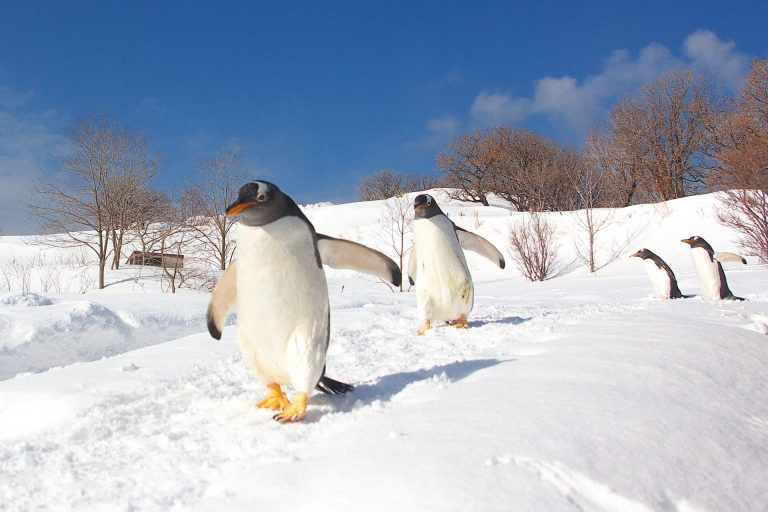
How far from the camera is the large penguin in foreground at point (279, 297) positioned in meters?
2.45

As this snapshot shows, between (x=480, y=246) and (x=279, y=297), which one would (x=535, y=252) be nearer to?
(x=480, y=246)

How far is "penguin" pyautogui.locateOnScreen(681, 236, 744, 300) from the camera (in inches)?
304

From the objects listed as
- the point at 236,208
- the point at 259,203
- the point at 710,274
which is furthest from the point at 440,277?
the point at 710,274

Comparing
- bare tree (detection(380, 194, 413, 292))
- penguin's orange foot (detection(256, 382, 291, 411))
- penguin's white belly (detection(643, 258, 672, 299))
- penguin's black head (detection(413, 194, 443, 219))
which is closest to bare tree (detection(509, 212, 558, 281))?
bare tree (detection(380, 194, 413, 292))

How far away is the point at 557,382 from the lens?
94.2 inches

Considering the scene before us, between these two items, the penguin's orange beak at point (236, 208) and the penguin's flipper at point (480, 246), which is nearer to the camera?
the penguin's orange beak at point (236, 208)

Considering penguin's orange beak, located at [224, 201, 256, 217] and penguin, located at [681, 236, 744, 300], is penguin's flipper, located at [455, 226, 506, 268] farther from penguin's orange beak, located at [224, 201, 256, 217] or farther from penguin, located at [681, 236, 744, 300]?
penguin, located at [681, 236, 744, 300]

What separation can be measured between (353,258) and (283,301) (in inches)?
22.3

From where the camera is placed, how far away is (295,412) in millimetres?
2346

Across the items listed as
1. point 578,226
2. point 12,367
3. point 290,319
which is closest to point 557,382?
point 290,319

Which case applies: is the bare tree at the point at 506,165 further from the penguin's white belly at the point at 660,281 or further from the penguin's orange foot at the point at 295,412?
the penguin's orange foot at the point at 295,412

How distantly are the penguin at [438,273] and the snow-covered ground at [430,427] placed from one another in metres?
0.25

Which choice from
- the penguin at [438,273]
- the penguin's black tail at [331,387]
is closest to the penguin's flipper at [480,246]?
the penguin at [438,273]

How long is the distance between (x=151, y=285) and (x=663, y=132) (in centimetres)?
2519
